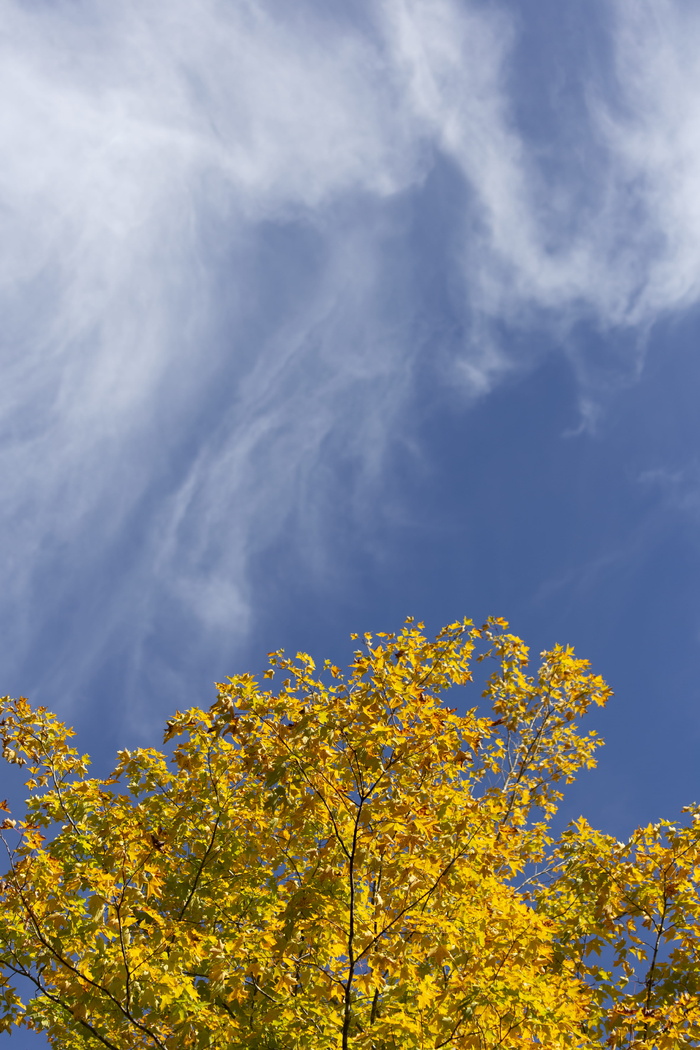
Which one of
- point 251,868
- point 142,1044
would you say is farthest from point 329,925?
point 251,868

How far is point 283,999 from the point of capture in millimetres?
6844

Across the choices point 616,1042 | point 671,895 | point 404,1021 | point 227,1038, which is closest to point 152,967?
point 227,1038

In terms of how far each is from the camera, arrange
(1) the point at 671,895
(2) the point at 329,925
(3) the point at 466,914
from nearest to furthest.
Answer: (2) the point at 329,925
(3) the point at 466,914
(1) the point at 671,895

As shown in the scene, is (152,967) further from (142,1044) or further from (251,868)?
(251,868)

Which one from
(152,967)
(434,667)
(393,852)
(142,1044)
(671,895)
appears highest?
(434,667)

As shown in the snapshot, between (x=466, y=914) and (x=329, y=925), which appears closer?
(x=329, y=925)

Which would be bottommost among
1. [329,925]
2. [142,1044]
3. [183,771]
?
[142,1044]

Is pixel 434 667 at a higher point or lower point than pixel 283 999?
higher

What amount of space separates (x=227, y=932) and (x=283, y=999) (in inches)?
56.0

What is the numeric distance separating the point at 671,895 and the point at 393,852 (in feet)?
11.6

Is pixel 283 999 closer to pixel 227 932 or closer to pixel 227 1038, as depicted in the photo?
pixel 227 1038

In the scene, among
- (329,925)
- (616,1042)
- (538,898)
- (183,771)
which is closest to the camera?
(329,925)

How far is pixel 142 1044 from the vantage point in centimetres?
666

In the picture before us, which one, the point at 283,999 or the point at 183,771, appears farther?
the point at 183,771
